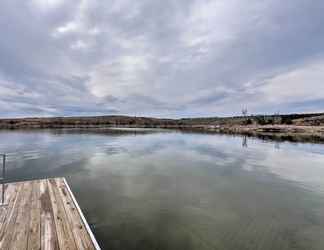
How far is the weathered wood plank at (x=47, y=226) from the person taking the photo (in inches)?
120

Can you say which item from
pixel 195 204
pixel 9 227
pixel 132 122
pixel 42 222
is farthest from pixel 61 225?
pixel 132 122

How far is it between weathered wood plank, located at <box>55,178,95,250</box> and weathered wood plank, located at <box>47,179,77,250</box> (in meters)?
0.07

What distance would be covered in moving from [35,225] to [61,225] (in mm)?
472

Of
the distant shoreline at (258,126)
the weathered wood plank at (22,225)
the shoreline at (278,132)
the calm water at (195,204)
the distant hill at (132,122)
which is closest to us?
the weathered wood plank at (22,225)

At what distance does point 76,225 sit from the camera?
11.9 feet

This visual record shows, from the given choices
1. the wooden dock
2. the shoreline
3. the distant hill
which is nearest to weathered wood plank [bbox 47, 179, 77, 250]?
the wooden dock

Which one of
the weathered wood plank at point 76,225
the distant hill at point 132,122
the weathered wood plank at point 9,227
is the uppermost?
the distant hill at point 132,122

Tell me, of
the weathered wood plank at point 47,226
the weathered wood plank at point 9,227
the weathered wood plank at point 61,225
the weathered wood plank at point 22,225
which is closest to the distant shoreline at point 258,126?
the weathered wood plank at point 61,225

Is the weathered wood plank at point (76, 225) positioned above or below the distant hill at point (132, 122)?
below

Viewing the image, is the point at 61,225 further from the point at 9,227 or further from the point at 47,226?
the point at 9,227

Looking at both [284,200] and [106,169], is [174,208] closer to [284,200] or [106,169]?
[284,200]

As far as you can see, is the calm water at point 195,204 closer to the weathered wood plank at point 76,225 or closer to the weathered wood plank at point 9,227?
the weathered wood plank at point 76,225

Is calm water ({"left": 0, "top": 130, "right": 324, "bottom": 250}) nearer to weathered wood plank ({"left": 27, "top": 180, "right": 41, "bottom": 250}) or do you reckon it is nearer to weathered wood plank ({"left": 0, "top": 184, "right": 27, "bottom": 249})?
weathered wood plank ({"left": 27, "top": 180, "right": 41, "bottom": 250})

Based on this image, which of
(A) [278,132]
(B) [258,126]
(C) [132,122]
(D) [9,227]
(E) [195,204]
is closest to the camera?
(D) [9,227]
